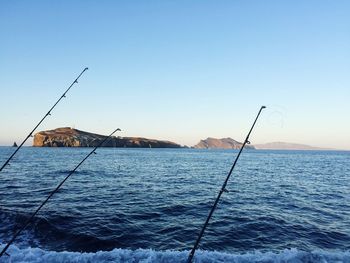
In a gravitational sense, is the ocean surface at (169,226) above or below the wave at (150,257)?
below

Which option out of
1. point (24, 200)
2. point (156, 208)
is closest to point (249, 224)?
point (156, 208)

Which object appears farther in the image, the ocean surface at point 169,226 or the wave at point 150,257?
the ocean surface at point 169,226

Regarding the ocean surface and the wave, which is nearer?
the wave

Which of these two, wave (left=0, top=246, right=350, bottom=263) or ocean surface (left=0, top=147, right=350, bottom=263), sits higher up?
wave (left=0, top=246, right=350, bottom=263)

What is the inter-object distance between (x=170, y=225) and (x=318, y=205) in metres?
14.6

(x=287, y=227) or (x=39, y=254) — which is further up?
(x=39, y=254)

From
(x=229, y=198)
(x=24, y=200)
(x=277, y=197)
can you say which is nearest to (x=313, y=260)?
(x=229, y=198)

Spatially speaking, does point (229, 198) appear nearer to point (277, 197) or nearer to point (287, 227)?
point (277, 197)

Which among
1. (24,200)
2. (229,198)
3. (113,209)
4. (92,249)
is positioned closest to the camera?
(92,249)

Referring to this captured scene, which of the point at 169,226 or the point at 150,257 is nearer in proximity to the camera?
the point at 150,257

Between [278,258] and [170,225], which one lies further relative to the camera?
[170,225]

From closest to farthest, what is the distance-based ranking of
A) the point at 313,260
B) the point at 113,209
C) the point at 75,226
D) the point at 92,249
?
the point at 313,260
the point at 92,249
the point at 75,226
the point at 113,209

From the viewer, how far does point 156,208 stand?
1948cm

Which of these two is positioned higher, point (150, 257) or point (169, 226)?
point (150, 257)
